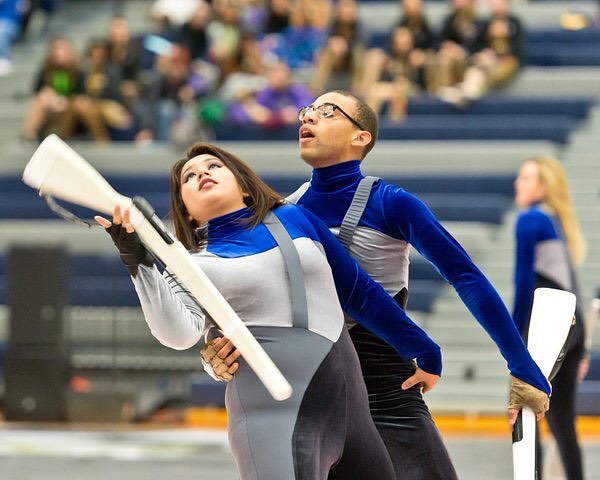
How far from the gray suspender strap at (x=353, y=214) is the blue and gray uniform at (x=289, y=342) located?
0.81 feet

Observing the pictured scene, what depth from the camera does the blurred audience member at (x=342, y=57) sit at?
1318 cm

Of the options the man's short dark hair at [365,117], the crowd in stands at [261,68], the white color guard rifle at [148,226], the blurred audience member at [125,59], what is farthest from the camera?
the blurred audience member at [125,59]

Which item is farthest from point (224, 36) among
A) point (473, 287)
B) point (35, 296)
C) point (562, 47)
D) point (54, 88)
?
point (473, 287)

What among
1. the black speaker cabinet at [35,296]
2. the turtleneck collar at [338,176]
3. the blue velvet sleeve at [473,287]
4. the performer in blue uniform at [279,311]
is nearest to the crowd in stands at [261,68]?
the black speaker cabinet at [35,296]

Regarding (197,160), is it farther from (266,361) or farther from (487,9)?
(487,9)

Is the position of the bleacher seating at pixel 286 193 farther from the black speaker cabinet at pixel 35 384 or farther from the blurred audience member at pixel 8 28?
the blurred audience member at pixel 8 28

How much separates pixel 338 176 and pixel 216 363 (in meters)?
0.83

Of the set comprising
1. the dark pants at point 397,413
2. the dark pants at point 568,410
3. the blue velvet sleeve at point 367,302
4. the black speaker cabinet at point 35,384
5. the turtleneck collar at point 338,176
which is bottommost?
the black speaker cabinet at point 35,384

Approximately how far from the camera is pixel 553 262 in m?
6.19

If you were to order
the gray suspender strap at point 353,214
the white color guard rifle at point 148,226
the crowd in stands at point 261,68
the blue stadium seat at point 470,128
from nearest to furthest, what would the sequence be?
the white color guard rifle at point 148,226
the gray suspender strap at point 353,214
the blue stadium seat at point 470,128
the crowd in stands at point 261,68

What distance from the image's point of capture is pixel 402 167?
12.1 m

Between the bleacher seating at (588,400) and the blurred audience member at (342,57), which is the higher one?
the blurred audience member at (342,57)

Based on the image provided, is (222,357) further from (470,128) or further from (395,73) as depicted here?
(395,73)

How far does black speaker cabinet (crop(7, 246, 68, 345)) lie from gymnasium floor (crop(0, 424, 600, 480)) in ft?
2.54
